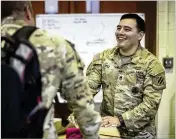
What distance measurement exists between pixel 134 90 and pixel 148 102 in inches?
4.6

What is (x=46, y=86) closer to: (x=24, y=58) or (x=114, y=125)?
(x=24, y=58)

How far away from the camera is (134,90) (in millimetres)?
2270

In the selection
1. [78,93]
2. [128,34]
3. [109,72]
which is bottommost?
[109,72]

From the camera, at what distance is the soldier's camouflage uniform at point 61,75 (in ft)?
4.01

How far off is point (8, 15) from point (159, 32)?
2.23m

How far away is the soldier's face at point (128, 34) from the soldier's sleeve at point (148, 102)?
22cm

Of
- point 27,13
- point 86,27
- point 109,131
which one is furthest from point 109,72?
point 27,13

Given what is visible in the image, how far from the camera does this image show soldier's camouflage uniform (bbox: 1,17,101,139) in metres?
1.22

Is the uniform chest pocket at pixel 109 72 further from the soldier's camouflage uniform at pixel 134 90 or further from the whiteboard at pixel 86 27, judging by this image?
the whiteboard at pixel 86 27

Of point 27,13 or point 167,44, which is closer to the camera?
point 27,13

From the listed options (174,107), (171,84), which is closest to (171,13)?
(171,84)

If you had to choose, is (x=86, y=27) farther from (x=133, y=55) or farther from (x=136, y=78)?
→ (x=136, y=78)

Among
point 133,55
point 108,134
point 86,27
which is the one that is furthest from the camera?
point 86,27

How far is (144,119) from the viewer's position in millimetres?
2240
